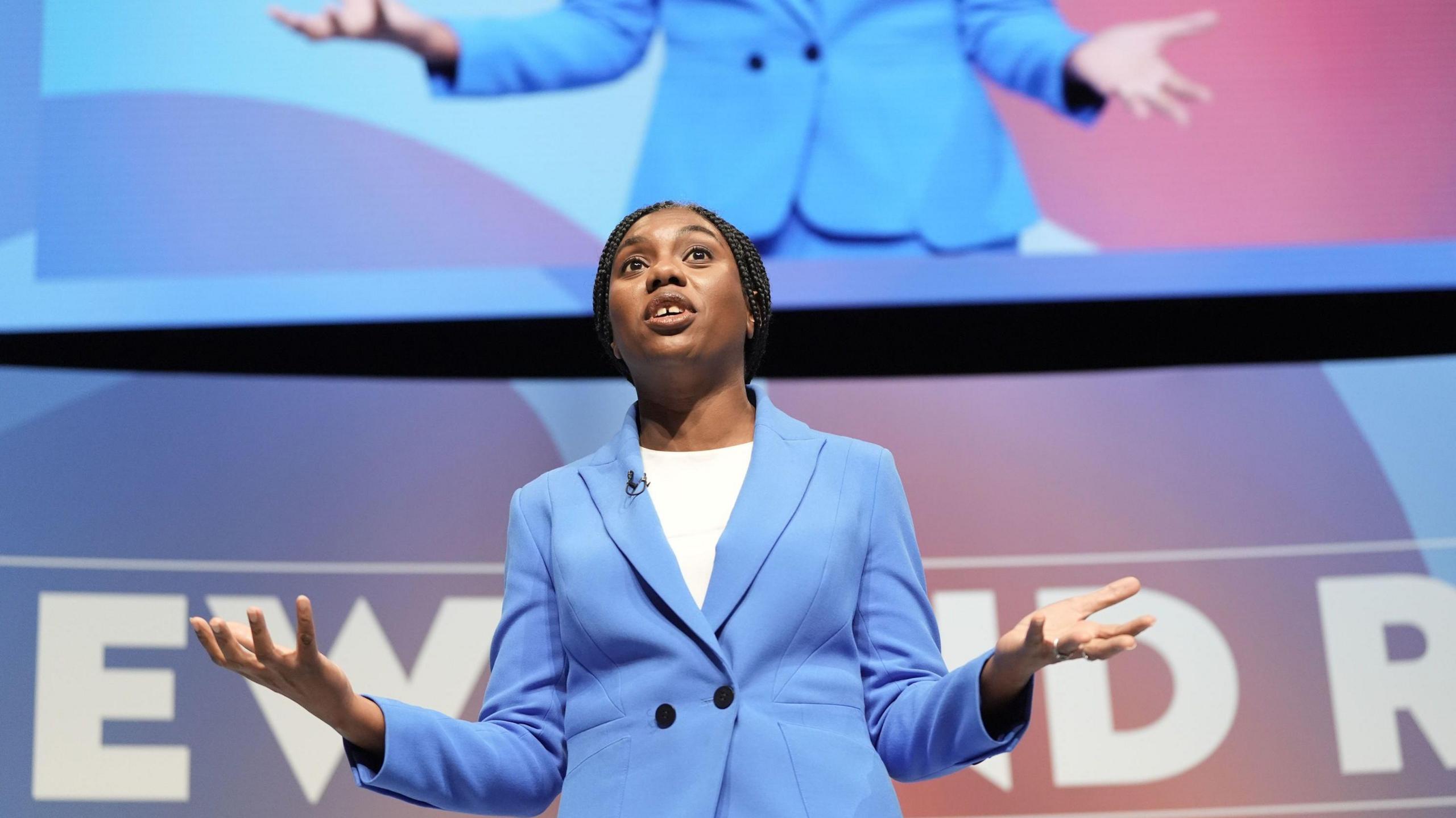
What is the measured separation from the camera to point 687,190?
3305mm

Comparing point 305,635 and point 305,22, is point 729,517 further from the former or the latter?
point 305,22

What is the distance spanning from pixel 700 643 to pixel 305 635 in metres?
0.41

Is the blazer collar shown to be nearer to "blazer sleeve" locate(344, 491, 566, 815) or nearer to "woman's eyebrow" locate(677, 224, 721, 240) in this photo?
"blazer sleeve" locate(344, 491, 566, 815)

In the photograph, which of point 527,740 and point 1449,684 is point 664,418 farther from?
point 1449,684

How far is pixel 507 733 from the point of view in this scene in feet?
5.09

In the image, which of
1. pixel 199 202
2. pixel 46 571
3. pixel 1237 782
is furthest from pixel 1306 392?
pixel 46 571

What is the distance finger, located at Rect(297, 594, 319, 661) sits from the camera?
1.32 meters

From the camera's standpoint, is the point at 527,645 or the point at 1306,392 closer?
the point at 527,645

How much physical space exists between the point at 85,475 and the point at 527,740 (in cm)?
211

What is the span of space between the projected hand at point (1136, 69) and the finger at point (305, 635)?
102 inches

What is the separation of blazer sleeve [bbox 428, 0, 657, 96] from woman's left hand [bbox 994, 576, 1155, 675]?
2.33 meters

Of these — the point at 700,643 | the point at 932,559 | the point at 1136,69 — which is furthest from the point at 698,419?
the point at 1136,69

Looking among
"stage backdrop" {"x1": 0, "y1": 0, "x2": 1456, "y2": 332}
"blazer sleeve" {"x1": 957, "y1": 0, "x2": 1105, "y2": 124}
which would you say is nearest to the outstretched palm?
"stage backdrop" {"x1": 0, "y1": 0, "x2": 1456, "y2": 332}

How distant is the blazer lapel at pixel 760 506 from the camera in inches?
58.9
